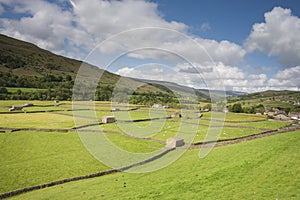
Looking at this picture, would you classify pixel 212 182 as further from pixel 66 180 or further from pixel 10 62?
pixel 10 62

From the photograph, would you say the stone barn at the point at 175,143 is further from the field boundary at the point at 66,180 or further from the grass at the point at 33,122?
the grass at the point at 33,122

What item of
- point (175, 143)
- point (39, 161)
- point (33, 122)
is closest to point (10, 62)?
point (33, 122)

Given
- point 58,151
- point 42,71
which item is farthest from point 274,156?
point 42,71

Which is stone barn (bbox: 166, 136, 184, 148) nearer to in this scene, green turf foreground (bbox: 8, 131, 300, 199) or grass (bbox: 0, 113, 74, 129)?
green turf foreground (bbox: 8, 131, 300, 199)

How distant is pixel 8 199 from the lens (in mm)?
15133

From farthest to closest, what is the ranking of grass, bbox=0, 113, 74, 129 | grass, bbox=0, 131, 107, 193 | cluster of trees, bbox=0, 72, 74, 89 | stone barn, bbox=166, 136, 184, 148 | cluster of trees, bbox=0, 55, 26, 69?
cluster of trees, bbox=0, 55, 26, 69 < cluster of trees, bbox=0, 72, 74, 89 < grass, bbox=0, 113, 74, 129 < stone barn, bbox=166, 136, 184, 148 < grass, bbox=0, 131, 107, 193

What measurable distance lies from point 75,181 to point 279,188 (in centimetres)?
1432

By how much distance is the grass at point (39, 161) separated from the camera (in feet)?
61.6

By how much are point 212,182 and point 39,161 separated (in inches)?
710

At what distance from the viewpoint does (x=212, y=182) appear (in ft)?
45.4

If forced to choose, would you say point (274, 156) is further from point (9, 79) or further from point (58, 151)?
point (9, 79)

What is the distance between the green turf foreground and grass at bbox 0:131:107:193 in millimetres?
2620

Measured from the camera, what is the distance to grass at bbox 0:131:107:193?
61.6 feet

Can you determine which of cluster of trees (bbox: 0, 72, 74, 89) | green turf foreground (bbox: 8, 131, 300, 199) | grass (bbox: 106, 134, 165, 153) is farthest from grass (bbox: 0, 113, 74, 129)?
cluster of trees (bbox: 0, 72, 74, 89)
